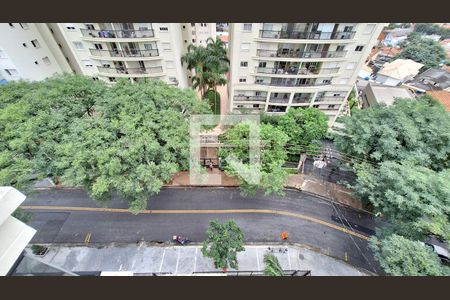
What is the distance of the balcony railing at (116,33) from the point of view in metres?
19.7

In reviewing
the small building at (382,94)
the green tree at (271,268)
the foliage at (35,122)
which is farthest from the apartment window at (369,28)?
the foliage at (35,122)

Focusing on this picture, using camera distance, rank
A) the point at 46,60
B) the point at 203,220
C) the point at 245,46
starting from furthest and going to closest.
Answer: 1. the point at 46,60
2. the point at 245,46
3. the point at 203,220

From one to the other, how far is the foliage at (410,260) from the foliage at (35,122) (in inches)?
859

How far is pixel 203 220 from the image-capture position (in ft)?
58.1

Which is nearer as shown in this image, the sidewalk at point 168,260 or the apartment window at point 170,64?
the sidewalk at point 168,260

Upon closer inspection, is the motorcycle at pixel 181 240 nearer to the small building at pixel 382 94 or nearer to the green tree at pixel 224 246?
the green tree at pixel 224 246

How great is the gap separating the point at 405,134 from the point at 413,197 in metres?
5.35

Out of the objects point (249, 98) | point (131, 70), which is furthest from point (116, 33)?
point (249, 98)

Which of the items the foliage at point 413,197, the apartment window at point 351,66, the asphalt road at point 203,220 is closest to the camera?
the foliage at point 413,197

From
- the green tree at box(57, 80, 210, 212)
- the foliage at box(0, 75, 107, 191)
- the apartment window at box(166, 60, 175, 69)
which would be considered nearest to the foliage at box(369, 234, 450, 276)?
the green tree at box(57, 80, 210, 212)

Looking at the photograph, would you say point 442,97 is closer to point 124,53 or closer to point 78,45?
point 124,53

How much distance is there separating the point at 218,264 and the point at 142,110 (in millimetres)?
11689

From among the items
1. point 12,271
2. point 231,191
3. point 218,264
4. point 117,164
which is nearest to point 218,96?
point 231,191

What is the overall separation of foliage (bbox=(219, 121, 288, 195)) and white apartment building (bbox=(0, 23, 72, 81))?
70.6ft
